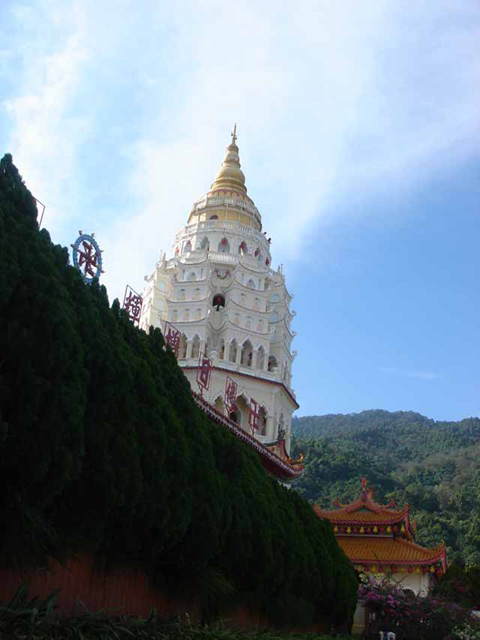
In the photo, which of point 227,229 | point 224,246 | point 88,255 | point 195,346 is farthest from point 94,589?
point 227,229

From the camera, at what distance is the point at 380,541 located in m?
27.2

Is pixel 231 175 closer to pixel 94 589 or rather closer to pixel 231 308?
pixel 231 308

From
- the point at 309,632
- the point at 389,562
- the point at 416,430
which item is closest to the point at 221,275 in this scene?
the point at 389,562

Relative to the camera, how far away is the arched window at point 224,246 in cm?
4506

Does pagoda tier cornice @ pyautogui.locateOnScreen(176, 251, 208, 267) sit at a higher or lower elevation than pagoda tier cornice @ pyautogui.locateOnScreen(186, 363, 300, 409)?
higher

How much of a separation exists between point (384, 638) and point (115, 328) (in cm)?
1252

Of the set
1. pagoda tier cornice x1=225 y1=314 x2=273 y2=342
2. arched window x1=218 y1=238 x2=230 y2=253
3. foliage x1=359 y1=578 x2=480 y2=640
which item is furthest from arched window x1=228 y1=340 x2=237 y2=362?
foliage x1=359 y1=578 x2=480 y2=640

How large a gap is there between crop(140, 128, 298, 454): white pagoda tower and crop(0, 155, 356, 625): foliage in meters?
27.1

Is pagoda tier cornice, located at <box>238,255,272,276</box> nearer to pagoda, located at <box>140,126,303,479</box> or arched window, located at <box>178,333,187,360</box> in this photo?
pagoda, located at <box>140,126,303,479</box>

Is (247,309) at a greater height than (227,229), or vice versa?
(227,229)

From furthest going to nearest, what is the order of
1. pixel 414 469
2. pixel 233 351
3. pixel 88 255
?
pixel 414 469, pixel 233 351, pixel 88 255

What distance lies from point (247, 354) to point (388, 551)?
16626 mm

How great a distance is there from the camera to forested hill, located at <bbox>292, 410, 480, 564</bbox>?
64500 millimetres

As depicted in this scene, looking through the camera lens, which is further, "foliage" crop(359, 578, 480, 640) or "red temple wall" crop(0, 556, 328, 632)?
"foliage" crop(359, 578, 480, 640)
